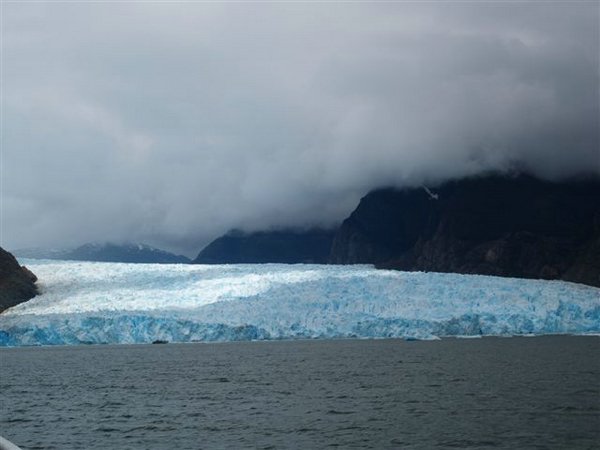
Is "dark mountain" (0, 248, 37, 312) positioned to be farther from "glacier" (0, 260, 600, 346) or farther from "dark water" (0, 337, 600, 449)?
"dark water" (0, 337, 600, 449)

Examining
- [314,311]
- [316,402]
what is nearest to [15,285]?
[314,311]

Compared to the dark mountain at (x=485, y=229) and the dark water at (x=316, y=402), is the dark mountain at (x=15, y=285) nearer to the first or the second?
the dark water at (x=316, y=402)

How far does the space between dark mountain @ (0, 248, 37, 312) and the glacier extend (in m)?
5.87

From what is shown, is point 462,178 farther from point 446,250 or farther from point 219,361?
point 219,361

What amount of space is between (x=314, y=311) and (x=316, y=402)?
32.3m

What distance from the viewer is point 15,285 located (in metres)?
79.4

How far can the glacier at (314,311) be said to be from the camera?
63.8 meters

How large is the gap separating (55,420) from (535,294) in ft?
157

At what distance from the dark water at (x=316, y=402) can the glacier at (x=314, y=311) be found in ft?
23.3

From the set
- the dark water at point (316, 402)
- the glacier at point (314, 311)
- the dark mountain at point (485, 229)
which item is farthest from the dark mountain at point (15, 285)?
the dark mountain at point (485, 229)

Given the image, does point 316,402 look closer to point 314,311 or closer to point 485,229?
point 314,311

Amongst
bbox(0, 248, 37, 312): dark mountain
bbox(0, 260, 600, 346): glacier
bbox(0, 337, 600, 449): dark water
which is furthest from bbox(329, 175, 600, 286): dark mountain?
bbox(0, 337, 600, 449): dark water

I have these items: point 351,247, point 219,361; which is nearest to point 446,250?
point 351,247

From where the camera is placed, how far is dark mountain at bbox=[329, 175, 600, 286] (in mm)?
140625
